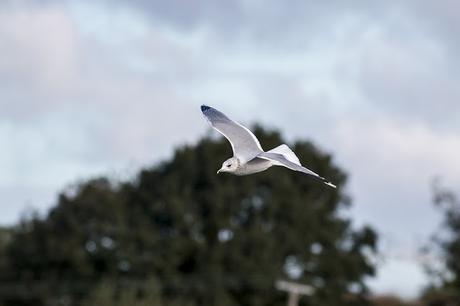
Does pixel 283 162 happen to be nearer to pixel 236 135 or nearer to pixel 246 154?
pixel 246 154

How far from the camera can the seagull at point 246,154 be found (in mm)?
18438

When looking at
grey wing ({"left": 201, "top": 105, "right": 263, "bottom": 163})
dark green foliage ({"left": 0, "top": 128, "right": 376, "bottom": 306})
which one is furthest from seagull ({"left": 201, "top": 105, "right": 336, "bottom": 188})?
dark green foliage ({"left": 0, "top": 128, "right": 376, "bottom": 306})

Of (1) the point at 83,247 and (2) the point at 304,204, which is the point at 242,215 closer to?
(2) the point at 304,204

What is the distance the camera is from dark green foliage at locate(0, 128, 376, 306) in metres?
84.4

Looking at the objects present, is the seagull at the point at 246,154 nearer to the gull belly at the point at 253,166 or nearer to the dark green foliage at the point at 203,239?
the gull belly at the point at 253,166

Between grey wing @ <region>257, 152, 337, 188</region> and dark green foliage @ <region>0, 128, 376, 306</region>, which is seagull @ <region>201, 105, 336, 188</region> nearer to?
grey wing @ <region>257, 152, 337, 188</region>

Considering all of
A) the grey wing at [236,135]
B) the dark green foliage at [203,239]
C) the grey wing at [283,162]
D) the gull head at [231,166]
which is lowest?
the grey wing at [283,162]

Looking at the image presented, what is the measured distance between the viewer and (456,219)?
81750mm

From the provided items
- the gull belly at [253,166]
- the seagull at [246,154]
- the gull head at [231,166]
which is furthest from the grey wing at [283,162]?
the gull head at [231,166]

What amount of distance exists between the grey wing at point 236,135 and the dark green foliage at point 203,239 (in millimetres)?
59993

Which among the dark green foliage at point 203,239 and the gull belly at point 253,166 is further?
the dark green foliage at point 203,239

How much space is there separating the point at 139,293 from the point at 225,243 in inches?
192

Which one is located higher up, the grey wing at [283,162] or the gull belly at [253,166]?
the gull belly at [253,166]

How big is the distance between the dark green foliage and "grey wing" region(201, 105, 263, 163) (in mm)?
59993
